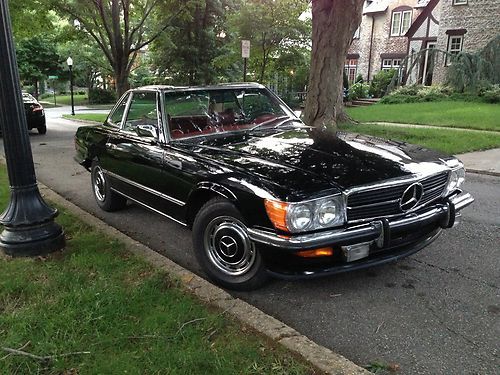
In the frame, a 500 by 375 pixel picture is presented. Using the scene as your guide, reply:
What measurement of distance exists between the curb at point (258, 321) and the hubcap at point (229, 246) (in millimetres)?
210

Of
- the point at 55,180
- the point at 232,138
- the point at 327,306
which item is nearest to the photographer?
the point at 327,306

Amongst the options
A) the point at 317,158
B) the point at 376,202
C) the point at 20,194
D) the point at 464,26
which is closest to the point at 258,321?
the point at 376,202

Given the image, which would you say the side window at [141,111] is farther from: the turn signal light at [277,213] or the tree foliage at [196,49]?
the tree foliage at [196,49]

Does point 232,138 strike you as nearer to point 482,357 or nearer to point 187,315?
point 187,315

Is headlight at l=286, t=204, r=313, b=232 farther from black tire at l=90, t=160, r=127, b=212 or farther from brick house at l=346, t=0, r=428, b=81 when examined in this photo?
brick house at l=346, t=0, r=428, b=81

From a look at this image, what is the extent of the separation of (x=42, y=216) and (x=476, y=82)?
909 inches

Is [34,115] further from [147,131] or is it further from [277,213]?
[277,213]

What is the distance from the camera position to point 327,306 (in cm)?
339

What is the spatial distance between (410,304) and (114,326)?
2.09m

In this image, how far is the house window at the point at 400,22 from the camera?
1228 inches

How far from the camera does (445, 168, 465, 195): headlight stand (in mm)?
3859

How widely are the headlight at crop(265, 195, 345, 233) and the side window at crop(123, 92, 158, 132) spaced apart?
1857 millimetres

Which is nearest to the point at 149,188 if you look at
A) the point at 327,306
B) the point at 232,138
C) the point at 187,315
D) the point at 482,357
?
the point at 232,138

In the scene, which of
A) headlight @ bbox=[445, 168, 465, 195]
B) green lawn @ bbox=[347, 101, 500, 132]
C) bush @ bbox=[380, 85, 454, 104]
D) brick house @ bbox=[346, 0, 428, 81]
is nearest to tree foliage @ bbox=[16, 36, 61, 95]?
brick house @ bbox=[346, 0, 428, 81]
